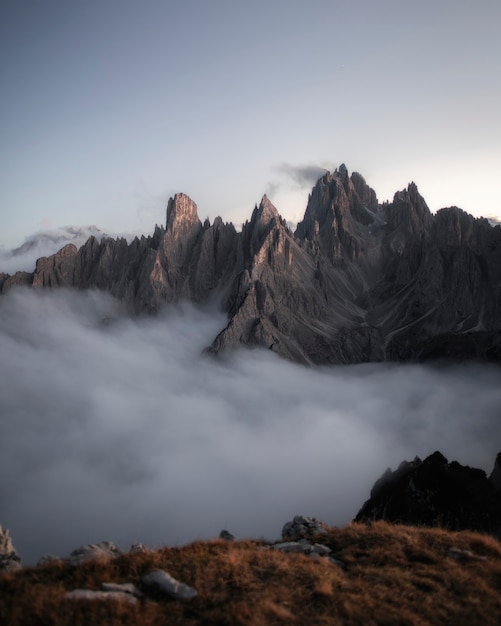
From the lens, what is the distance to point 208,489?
427 ft

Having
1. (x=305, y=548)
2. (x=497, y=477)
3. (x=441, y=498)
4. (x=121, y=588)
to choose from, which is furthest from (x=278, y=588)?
(x=497, y=477)

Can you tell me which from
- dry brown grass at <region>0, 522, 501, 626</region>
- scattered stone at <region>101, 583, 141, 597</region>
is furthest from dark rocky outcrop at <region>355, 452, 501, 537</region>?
scattered stone at <region>101, 583, 141, 597</region>

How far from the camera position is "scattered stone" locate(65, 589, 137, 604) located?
1312 cm

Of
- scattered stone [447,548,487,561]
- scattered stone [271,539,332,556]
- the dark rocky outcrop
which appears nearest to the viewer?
scattered stone [447,548,487,561]

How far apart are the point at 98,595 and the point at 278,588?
586 cm

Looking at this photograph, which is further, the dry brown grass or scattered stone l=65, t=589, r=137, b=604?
scattered stone l=65, t=589, r=137, b=604

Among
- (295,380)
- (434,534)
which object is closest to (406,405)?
(295,380)

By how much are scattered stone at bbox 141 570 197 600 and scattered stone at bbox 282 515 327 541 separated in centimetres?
846

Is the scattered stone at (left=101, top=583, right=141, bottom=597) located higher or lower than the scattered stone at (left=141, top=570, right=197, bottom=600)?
lower

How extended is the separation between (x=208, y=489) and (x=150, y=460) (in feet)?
80.4

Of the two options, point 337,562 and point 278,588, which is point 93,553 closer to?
point 278,588

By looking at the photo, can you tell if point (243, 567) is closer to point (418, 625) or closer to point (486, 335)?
point (418, 625)

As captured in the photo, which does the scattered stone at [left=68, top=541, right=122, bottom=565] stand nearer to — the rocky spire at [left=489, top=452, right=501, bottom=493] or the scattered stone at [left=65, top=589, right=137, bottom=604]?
the scattered stone at [left=65, top=589, right=137, bottom=604]

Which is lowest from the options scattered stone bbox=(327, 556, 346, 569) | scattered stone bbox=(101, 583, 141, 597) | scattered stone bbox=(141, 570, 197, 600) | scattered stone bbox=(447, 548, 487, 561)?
scattered stone bbox=(101, 583, 141, 597)
